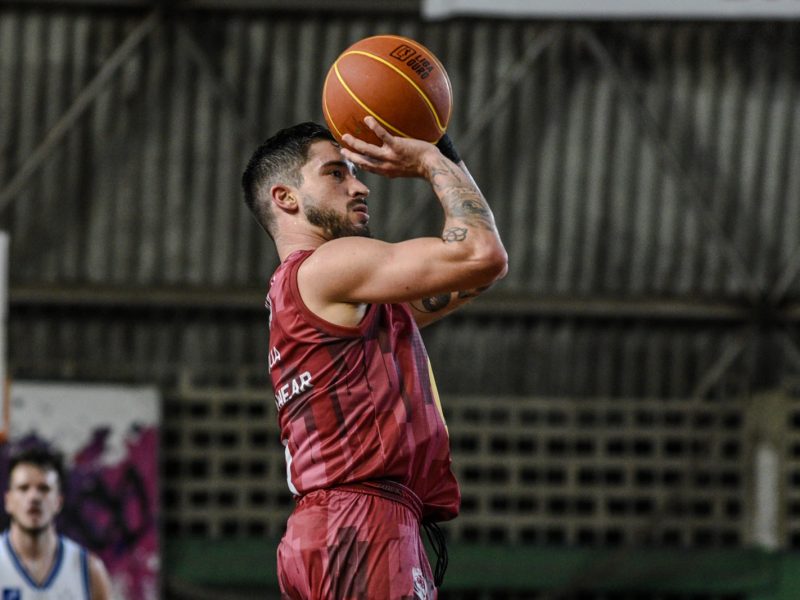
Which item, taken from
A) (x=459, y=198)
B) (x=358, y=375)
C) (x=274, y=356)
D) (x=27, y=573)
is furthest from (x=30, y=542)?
(x=459, y=198)

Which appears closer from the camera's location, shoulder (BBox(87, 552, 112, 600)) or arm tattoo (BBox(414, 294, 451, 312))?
arm tattoo (BBox(414, 294, 451, 312))

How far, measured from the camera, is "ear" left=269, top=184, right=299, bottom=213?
14.4 feet

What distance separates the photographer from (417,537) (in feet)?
14.1

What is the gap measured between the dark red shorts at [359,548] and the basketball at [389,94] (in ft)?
3.58

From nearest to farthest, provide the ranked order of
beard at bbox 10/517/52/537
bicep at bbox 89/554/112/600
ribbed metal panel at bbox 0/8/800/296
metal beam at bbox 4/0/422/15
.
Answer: beard at bbox 10/517/52/537, bicep at bbox 89/554/112/600, metal beam at bbox 4/0/422/15, ribbed metal panel at bbox 0/8/800/296

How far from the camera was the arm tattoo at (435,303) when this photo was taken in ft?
15.7

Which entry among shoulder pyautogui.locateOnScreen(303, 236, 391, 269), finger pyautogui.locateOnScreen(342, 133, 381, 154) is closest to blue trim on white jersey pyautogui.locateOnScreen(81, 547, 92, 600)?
shoulder pyautogui.locateOnScreen(303, 236, 391, 269)

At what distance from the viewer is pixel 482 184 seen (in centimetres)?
1134

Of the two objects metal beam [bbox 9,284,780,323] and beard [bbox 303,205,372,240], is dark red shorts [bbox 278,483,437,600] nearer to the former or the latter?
beard [bbox 303,205,372,240]

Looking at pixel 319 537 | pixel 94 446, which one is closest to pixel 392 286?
pixel 319 537

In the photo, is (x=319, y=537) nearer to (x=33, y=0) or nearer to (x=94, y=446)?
(x=94, y=446)

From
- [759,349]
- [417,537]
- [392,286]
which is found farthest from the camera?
[759,349]

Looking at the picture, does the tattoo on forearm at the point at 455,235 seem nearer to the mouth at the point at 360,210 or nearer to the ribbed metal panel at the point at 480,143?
the mouth at the point at 360,210

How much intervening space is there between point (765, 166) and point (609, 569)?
3.46 m
